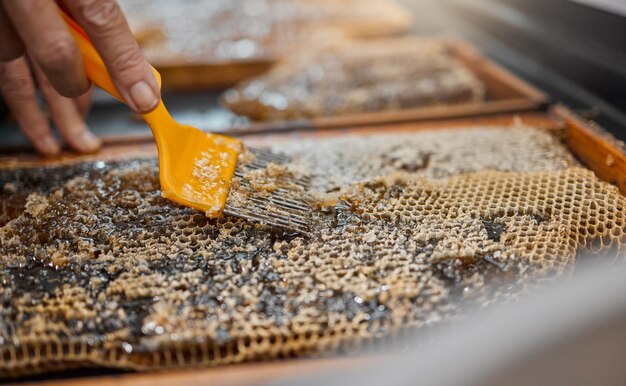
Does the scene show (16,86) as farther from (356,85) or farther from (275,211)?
(356,85)

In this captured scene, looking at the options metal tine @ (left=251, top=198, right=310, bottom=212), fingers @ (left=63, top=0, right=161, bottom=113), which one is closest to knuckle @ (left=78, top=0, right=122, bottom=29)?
fingers @ (left=63, top=0, right=161, bottom=113)

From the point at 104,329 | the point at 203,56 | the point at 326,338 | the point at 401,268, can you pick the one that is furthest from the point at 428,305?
the point at 203,56

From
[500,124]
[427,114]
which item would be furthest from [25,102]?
[500,124]

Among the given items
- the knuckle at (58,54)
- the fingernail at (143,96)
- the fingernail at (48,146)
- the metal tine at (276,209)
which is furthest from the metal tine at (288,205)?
the fingernail at (48,146)

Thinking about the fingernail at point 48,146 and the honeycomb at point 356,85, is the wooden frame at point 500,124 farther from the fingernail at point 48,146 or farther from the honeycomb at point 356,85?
the honeycomb at point 356,85

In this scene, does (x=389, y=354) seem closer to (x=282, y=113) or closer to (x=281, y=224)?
(x=281, y=224)

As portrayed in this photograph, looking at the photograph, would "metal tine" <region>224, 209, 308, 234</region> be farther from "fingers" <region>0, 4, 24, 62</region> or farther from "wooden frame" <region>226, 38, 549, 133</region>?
"wooden frame" <region>226, 38, 549, 133</region>
